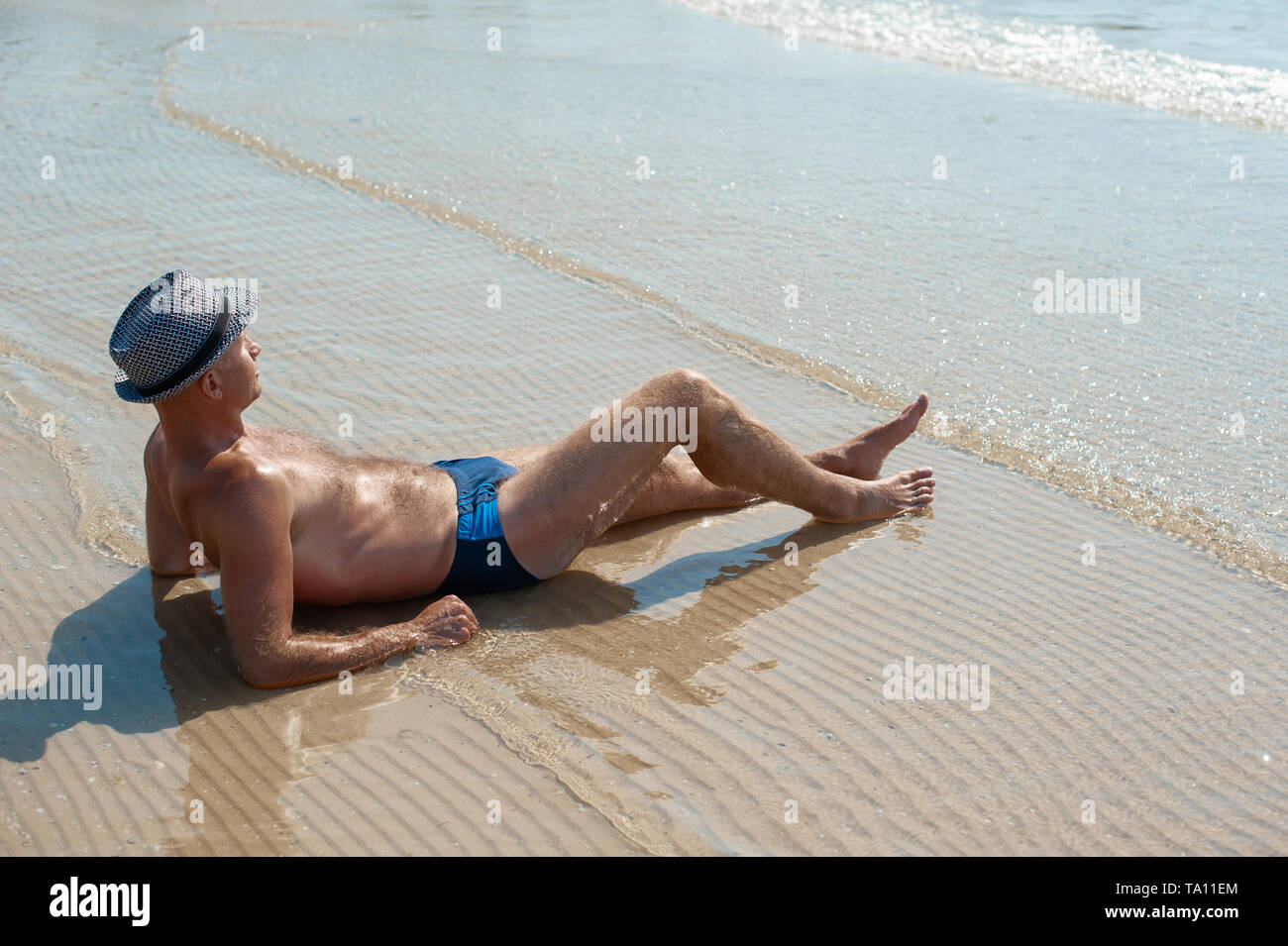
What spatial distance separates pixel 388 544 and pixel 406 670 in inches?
15.8

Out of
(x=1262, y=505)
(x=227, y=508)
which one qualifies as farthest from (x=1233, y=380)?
(x=227, y=508)

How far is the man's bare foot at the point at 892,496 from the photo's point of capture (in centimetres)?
459

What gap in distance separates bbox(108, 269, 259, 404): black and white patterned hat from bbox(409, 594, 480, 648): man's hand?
3.33 feet

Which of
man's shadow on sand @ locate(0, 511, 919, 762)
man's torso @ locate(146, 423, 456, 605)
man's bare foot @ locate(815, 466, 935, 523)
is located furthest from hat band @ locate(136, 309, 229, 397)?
man's bare foot @ locate(815, 466, 935, 523)

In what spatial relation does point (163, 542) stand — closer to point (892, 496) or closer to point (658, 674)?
point (658, 674)

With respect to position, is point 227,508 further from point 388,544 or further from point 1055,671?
point 1055,671

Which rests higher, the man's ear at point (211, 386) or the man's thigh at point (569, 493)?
the man's ear at point (211, 386)

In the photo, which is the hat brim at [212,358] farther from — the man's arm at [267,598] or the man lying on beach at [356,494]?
the man's arm at [267,598]

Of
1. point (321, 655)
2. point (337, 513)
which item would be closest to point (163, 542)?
point (337, 513)

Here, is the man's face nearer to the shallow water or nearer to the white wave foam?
the shallow water

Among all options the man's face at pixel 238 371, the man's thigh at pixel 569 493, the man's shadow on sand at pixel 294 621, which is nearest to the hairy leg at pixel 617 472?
the man's thigh at pixel 569 493

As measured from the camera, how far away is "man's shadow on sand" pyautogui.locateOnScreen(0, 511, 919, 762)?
11.5 feet

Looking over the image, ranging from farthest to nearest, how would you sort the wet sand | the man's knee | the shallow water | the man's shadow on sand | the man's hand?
1. the shallow water
2. the man's knee
3. the man's hand
4. the man's shadow on sand
5. the wet sand

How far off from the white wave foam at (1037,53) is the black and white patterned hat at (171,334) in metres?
9.67
